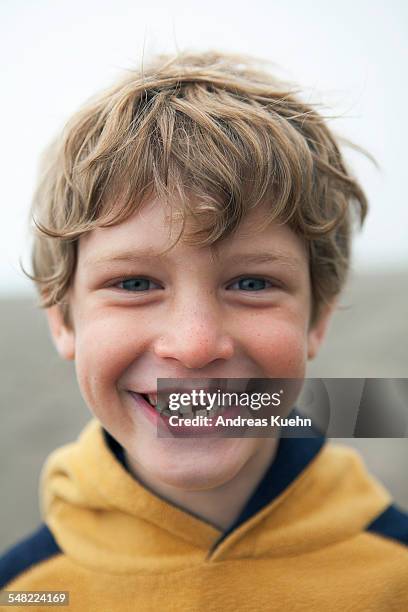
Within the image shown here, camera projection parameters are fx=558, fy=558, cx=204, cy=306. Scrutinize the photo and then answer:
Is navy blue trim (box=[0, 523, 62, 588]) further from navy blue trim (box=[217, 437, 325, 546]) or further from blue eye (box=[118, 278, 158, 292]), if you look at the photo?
blue eye (box=[118, 278, 158, 292])

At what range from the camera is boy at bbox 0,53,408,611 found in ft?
3.43

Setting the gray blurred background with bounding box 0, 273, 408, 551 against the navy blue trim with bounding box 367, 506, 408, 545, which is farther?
the gray blurred background with bounding box 0, 273, 408, 551

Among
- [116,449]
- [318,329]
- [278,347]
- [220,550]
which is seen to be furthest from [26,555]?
[318,329]

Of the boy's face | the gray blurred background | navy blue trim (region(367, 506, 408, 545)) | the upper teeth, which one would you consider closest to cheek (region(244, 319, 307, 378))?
the boy's face

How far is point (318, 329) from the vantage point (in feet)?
4.60

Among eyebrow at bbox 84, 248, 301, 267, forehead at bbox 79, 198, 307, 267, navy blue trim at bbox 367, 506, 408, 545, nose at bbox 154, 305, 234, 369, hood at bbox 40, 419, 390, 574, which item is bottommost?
navy blue trim at bbox 367, 506, 408, 545

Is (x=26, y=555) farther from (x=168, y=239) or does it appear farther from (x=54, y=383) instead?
(x=54, y=383)

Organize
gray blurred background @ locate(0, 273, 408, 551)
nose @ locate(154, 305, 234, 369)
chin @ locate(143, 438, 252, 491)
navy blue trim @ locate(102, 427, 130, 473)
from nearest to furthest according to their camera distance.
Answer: nose @ locate(154, 305, 234, 369) → chin @ locate(143, 438, 252, 491) → navy blue trim @ locate(102, 427, 130, 473) → gray blurred background @ locate(0, 273, 408, 551)

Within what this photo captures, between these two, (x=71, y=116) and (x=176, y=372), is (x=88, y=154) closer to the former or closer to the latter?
(x=71, y=116)

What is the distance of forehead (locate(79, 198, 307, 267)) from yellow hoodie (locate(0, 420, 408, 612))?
517 millimetres

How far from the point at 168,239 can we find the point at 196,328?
0.17 meters

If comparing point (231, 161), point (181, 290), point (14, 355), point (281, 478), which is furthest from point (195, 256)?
point (14, 355)

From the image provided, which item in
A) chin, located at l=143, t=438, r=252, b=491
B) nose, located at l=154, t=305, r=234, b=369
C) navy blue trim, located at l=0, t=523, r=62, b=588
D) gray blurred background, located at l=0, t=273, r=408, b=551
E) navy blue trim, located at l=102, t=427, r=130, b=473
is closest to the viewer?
nose, located at l=154, t=305, r=234, b=369

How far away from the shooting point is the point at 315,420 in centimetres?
127
